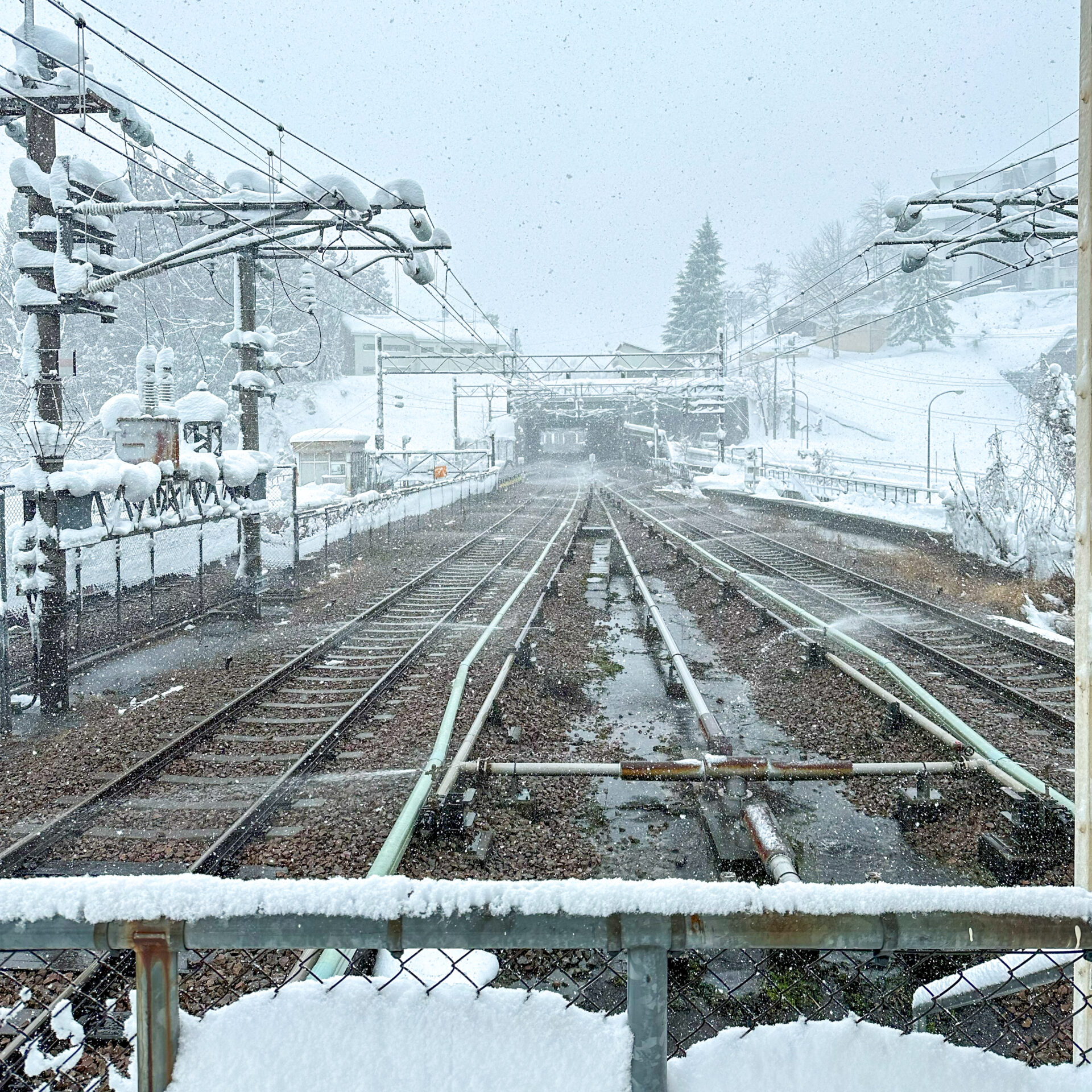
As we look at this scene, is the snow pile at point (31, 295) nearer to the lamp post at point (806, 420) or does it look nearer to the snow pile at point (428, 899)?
the snow pile at point (428, 899)

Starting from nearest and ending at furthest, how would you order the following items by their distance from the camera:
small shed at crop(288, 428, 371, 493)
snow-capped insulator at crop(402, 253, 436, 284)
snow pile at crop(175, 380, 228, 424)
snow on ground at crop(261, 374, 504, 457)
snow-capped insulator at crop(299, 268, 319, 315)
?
snow-capped insulator at crop(402, 253, 436, 284) < snow pile at crop(175, 380, 228, 424) < snow-capped insulator at crop(299, 268, 319, 315) < small shed at crop(288, 428, 371, 493) < snow on ground at crop(261, 374, 504, 457)

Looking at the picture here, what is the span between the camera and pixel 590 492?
163ft

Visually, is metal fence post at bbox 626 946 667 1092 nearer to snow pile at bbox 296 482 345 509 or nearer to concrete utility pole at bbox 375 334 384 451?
snow pile at bbox 296 482 345 509

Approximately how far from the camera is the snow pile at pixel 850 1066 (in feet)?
7.11

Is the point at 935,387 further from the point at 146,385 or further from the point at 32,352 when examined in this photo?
the point at 32,352

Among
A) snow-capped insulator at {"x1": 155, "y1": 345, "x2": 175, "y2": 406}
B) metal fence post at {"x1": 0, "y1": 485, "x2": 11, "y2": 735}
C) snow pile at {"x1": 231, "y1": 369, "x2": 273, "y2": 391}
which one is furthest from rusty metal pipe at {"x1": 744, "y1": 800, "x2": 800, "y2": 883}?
snow pile at {"x1": 231, "y1": 369, "x2": 273, "y2": 391}

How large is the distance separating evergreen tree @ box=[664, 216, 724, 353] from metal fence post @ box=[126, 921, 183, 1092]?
297ft

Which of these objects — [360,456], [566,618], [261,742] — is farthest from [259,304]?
[261,742]

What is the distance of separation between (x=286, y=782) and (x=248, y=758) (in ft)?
2.94

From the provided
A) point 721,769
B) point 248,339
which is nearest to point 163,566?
point 248,339

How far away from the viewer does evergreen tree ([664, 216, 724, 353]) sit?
89688 millimetres

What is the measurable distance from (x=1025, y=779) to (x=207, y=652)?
996 centimetres

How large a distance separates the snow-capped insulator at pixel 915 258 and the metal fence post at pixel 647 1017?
15081 millimetres

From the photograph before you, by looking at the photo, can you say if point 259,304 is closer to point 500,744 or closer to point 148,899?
point 500,744
